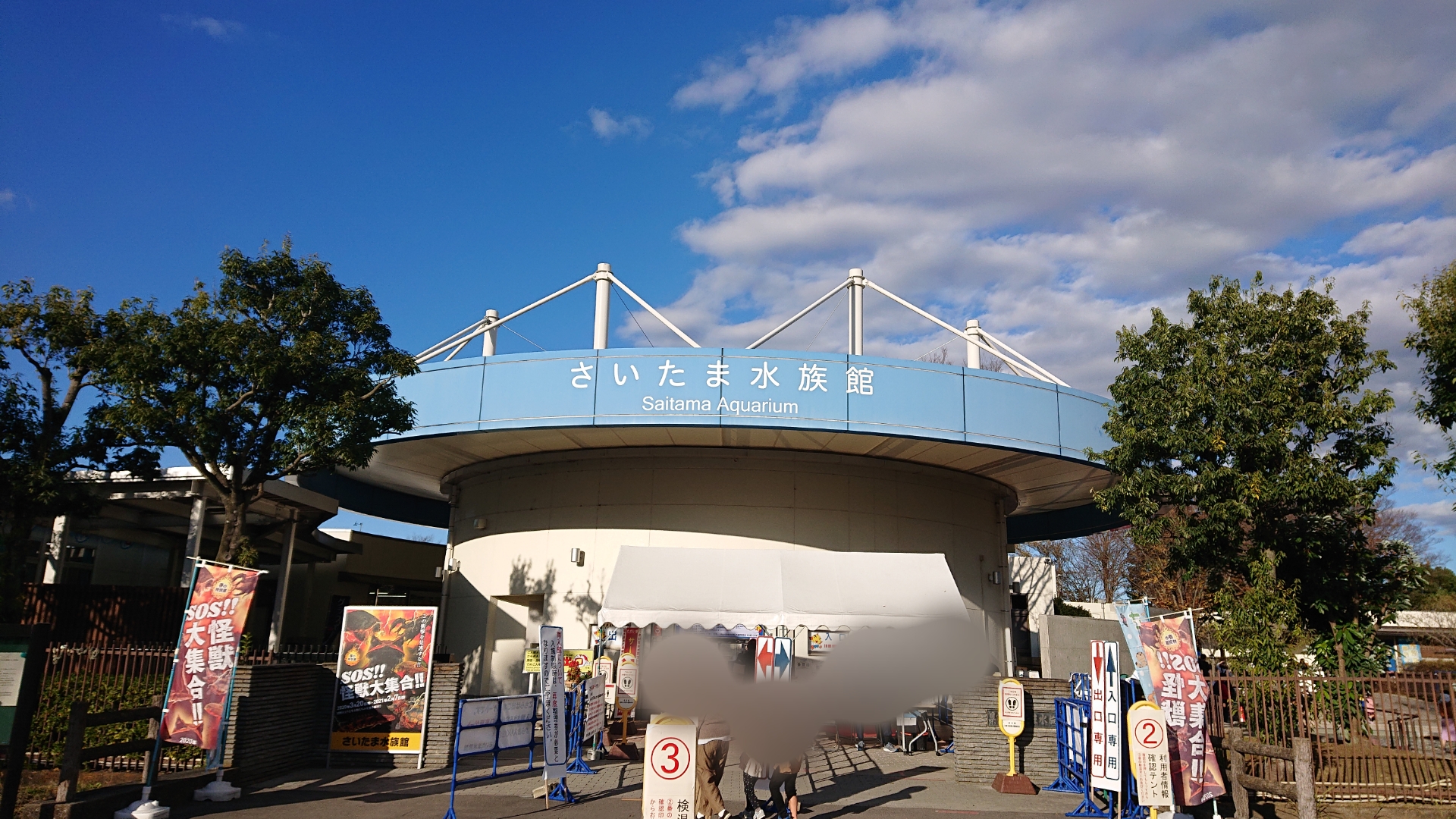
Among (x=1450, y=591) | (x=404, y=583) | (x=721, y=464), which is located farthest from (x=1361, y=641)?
(x=1450, y=591)

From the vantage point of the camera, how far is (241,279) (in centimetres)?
1334

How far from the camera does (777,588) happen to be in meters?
15.1

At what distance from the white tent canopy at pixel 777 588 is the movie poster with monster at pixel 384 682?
268cm

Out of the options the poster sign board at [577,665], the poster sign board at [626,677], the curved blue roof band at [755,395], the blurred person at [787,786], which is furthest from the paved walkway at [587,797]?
the curved blue roof band at [755,395]

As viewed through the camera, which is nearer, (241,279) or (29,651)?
(29,651)

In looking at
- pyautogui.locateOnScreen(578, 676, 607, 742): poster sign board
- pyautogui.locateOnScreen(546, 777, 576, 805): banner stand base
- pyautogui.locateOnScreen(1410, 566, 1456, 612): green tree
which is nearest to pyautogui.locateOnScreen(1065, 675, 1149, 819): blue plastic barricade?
pyautogui.locateOnScreen(546, 777, 576, 805): banner stand base

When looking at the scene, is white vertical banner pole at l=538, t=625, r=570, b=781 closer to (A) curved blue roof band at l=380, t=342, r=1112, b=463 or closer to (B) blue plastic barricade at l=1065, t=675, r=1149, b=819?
(A) curved blue roof band at l=380, t=342, r=1112, b=463

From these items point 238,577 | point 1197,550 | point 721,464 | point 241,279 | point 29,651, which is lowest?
point 29,651

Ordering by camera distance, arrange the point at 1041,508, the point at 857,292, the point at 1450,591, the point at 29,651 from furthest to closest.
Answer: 1. the point at 1450,591
2. the point at 1041,508
3. the point at 857,292
4. the point at 29,651

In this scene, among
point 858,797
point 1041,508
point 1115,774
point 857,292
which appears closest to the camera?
point 1115,774

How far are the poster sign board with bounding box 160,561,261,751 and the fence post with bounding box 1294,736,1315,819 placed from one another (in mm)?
11414

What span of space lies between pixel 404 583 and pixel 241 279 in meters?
24.5

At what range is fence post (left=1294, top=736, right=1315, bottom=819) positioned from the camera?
9688 mm

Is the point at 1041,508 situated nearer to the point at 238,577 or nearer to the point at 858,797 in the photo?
the point at 858,797
